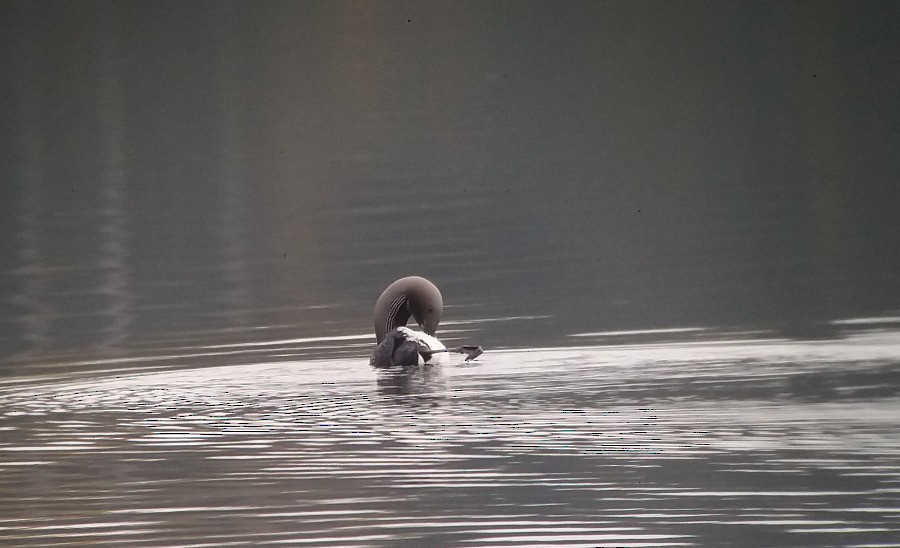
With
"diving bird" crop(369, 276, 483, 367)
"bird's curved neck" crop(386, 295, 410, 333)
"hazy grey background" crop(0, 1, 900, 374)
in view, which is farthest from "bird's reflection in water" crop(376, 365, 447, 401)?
"hazy grey background" crop(0, 1, 900, 374)

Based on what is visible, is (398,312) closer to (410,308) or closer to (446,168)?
(410,308)

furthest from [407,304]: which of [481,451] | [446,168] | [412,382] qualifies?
[446,168]

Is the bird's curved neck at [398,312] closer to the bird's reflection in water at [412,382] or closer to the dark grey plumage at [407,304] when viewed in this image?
the dark grey plumage at [407,304]

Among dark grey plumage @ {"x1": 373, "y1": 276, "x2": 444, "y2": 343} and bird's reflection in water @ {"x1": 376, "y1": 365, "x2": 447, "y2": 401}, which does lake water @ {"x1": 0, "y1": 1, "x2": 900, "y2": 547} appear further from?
dark grey plumage @ {"x1": 373, "y1": 276, "x2": 444, "y2": 343}

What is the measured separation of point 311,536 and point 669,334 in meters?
4.42

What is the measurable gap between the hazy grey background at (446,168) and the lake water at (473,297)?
81mm

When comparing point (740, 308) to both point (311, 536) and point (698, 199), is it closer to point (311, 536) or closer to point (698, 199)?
A: point (311, 536)

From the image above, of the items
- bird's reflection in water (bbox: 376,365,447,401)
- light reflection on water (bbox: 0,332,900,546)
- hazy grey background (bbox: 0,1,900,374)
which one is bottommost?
light reflection on water (bbox: 0,332,900,546)

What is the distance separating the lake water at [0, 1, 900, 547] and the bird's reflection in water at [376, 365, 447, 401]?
1.4 inches

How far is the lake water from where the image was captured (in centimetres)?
623

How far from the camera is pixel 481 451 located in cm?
689

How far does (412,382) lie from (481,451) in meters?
1.89

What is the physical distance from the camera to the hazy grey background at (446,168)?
11891mm

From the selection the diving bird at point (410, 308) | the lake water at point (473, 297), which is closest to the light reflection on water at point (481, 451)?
the lake water at point (473, 297)
